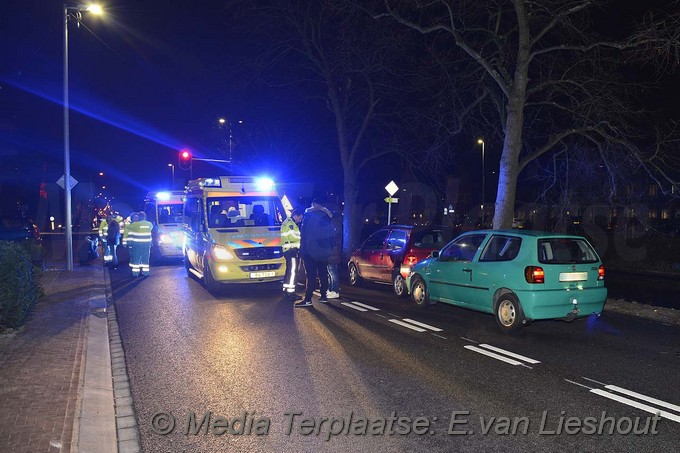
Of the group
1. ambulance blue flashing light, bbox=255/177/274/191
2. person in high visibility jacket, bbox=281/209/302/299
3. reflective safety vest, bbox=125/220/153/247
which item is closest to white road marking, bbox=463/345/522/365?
person in high visibility jacket, bbox=281/209/302/299

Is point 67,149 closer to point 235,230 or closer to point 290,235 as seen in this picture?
point 235,230

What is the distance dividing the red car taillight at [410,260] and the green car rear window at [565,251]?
151 inches

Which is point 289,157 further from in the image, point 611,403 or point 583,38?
point 611,403

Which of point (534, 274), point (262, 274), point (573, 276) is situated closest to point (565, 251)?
point (573, 276)

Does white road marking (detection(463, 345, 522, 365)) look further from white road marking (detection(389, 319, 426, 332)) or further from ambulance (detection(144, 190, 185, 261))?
ambulance (detection(144, 190, 185, 261))

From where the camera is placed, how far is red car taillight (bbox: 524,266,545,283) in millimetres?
8164

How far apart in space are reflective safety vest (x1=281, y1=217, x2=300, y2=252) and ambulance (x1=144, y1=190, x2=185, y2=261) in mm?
8777

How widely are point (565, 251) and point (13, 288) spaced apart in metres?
8.36

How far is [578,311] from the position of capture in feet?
27.6

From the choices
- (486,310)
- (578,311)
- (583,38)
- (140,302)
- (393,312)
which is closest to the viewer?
(578,311)

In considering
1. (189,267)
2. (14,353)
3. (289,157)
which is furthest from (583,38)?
(289,157)

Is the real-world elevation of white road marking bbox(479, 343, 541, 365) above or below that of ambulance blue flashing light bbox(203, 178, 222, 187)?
below

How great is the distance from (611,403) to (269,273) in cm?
806

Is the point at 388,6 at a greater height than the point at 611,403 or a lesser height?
greater
